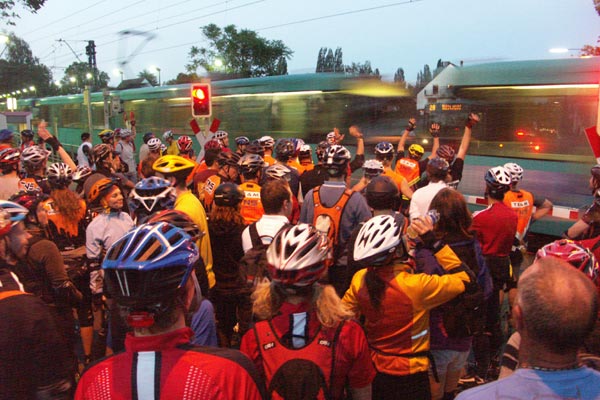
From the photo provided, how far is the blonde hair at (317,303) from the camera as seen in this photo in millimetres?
2379

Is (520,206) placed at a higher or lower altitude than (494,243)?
higher

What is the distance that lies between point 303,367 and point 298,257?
511 millimetres

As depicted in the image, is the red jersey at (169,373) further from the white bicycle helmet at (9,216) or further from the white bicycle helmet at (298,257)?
the white bicycle helmet at (9,216)

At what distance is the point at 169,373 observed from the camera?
1.76 m

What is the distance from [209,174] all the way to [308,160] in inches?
65.9

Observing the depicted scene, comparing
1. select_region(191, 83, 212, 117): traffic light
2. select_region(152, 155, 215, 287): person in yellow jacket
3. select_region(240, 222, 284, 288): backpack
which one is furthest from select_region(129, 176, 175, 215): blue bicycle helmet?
select_region(191, 83, 212, 117): traffic light

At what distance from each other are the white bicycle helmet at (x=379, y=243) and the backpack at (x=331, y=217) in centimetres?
202

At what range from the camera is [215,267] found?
484 centimetres

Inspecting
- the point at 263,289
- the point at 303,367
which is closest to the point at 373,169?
the point at 263,289

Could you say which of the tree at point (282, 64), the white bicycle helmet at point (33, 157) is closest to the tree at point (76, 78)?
the tree at point (282, 64)

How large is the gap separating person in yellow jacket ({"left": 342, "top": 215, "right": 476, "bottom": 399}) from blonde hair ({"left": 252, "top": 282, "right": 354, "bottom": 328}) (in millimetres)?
506

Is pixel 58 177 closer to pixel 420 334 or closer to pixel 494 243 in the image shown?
pixel 420 334

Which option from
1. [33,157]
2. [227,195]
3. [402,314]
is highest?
[33,157]

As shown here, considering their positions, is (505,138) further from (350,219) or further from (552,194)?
(350,219)
